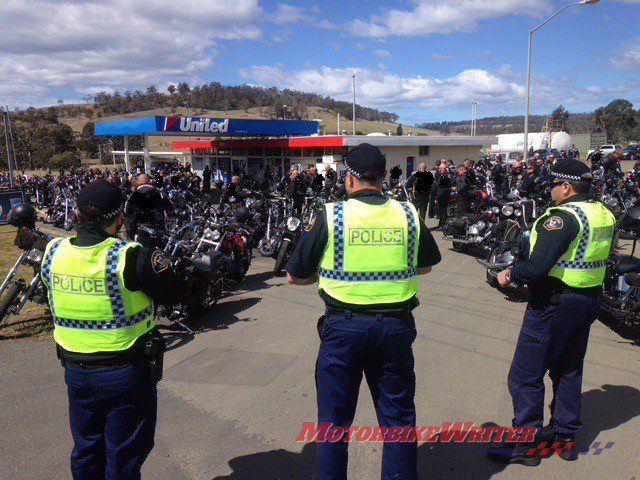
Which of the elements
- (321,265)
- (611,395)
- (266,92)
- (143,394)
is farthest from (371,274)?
(266,92)

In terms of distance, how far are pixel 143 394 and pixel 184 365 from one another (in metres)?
2.57

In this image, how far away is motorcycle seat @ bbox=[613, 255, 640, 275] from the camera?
5418 mm

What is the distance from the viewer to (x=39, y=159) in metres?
57.6

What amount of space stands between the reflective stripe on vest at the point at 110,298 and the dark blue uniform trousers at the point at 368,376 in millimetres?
1035

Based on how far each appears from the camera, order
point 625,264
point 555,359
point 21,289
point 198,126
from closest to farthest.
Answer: point 555,359, point 625,264, point 21,289, point 198,126

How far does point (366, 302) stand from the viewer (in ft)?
8.17

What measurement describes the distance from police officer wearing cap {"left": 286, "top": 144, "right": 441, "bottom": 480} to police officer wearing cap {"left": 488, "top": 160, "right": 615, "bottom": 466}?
3.51ft

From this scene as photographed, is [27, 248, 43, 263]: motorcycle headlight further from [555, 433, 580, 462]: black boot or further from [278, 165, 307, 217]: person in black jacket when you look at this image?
[278, 165, 307, 217]: person in black jacket

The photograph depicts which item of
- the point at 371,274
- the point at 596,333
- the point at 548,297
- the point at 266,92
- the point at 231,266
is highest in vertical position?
the point at 266,92

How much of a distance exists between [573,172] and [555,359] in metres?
1.28

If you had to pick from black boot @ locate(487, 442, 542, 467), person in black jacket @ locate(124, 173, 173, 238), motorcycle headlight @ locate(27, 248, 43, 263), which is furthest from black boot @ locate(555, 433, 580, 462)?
person in black jacket @ locate(124, 173, 173, 238)

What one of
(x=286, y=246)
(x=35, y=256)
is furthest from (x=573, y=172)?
(x=35, y=256)

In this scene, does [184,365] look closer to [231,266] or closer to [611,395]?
[231,266]

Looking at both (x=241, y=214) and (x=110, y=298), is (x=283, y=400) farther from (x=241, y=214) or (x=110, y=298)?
(x=241, y=214)
